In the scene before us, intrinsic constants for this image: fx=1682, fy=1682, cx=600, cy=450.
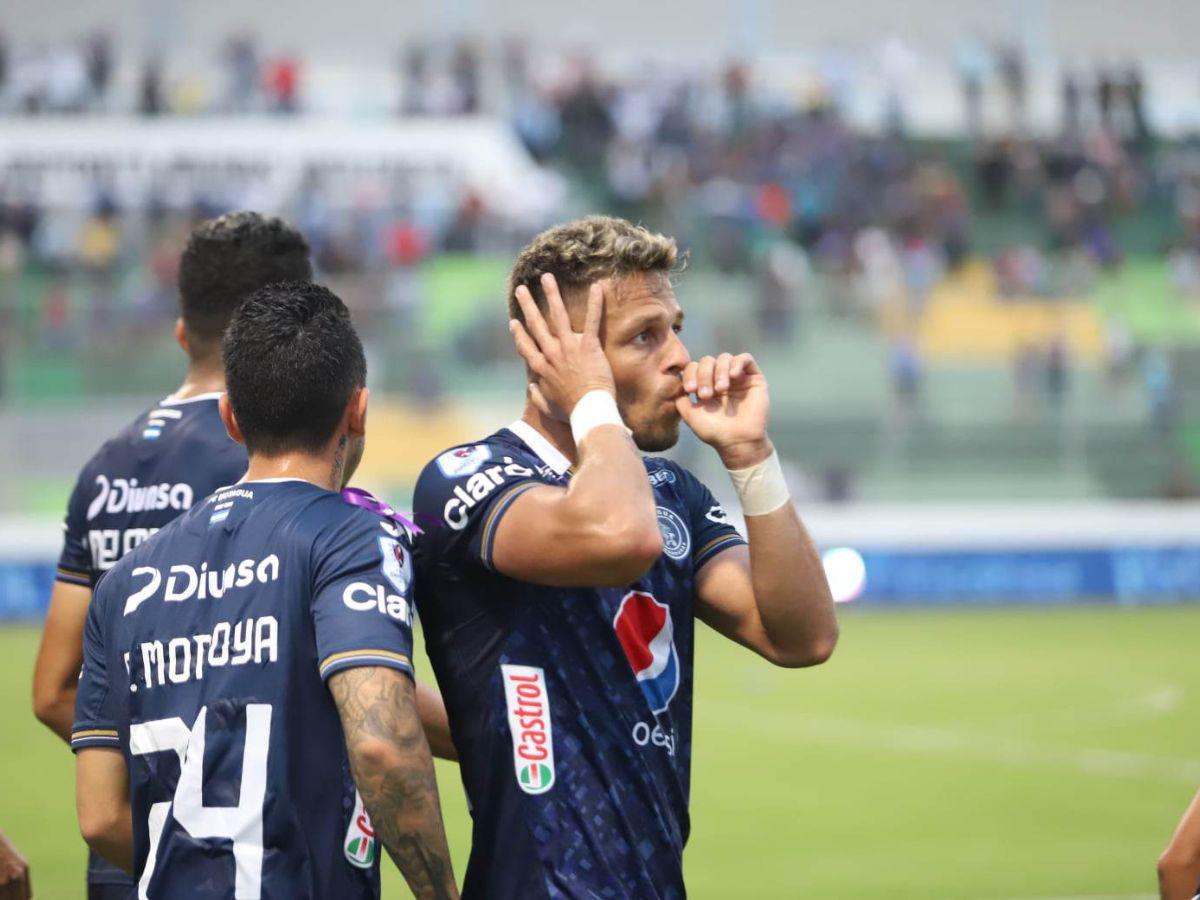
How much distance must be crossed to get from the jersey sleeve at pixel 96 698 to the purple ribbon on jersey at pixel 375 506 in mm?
554

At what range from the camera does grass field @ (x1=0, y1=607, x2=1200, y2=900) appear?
335 inches

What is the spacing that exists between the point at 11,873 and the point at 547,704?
156cm

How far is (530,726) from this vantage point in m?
3.41

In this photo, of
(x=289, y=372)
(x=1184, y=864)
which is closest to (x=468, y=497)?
(x=289, y=372)

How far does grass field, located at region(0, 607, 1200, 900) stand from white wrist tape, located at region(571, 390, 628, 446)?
16.9 feet

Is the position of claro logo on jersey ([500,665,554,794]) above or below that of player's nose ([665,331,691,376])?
below

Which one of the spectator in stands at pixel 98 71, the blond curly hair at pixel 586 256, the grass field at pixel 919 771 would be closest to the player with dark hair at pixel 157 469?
the blond curly hair at pixel 586 256

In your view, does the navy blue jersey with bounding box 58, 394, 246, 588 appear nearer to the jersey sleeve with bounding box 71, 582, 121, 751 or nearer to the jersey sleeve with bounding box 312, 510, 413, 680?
the jersey sleeve with bounding box 71, 582, 121, 751

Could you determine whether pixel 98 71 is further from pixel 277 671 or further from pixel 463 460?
pixel 277 671

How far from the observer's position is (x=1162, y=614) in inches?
789

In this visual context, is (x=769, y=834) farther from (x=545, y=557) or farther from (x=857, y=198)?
(x=857, y=198)

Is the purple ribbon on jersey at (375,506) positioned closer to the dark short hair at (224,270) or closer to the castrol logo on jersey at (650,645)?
the castrol logo on jersey at (650,645)

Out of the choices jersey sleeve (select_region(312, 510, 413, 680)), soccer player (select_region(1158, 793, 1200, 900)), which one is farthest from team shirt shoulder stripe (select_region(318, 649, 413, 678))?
soccer player (select_region(1158, 793, 1200, 900))

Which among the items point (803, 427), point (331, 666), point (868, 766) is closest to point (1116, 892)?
point (868, 766)
